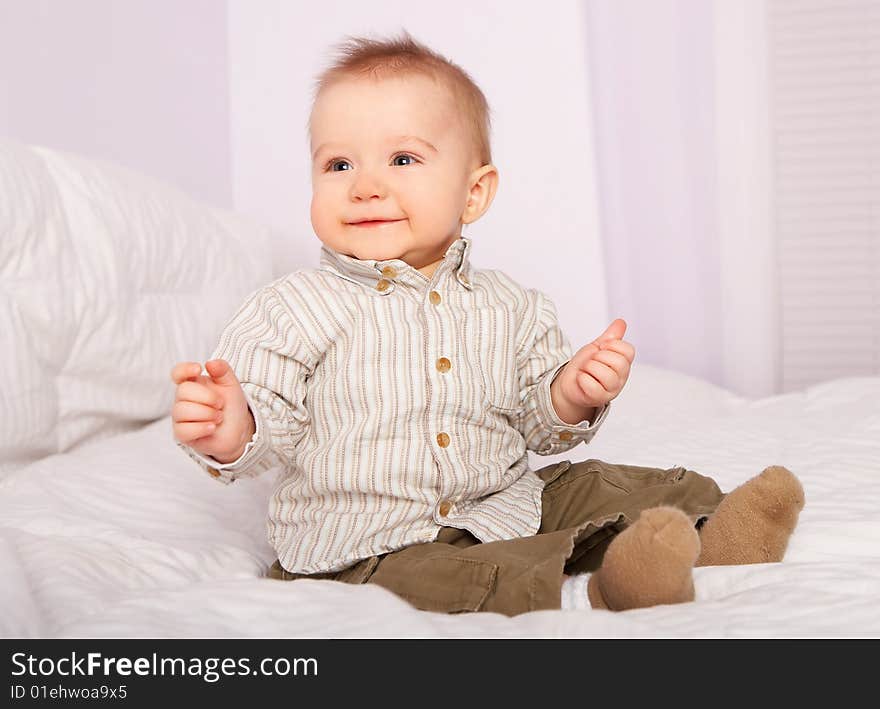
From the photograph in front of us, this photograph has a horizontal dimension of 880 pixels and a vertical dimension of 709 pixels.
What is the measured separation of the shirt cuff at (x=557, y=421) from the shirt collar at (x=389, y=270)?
143 millimetres

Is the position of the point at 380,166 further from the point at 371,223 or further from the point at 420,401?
the point at 420,401

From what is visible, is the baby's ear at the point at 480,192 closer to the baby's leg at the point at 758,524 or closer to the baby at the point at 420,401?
the baby at the point at 420,401

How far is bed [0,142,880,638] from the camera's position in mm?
630

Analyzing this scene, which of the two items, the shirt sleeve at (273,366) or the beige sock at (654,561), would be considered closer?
the beige sock at (654,561)

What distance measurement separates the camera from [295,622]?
61 cm

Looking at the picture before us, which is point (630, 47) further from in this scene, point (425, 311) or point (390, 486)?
point (390, 486)

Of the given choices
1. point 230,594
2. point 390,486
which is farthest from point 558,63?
point 230,594

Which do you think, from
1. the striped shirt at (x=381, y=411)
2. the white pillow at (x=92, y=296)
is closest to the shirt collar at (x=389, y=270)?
the striped shirt at (x=381, y=411)

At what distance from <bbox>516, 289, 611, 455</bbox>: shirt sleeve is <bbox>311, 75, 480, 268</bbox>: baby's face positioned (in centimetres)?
17

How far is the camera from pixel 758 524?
89 cm

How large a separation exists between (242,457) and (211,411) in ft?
0.23

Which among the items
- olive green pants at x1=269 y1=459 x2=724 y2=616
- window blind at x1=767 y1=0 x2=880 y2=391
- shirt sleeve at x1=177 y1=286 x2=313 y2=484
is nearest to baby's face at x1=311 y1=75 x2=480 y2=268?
shirt sleeve at x1=177 y1=286 x2=313 y2=484

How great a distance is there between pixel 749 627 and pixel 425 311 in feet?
1.74

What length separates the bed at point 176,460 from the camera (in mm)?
630
